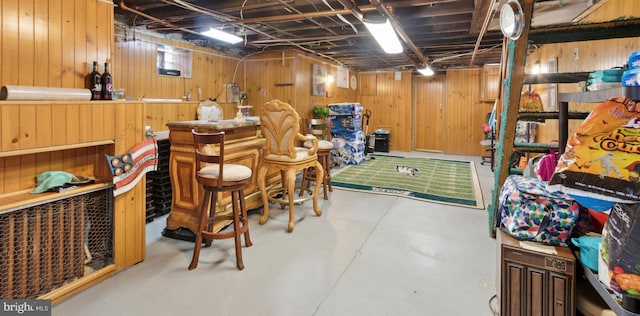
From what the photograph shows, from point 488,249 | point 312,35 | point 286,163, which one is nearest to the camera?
point 488,249

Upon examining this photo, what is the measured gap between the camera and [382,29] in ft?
12.8

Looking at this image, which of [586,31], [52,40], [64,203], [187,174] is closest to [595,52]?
[586,31]

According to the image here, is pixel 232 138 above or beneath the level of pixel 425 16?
beneath

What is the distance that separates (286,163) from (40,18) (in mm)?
2119

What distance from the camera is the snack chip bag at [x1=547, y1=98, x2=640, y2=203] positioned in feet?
3.05

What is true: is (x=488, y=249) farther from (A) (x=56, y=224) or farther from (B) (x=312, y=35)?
(B) (x=312, y=35)

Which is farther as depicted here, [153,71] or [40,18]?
[153,71]

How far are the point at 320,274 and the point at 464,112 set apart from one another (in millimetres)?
7864

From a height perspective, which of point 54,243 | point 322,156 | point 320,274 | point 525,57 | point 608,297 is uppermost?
point 525,57

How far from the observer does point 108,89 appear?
236 cm

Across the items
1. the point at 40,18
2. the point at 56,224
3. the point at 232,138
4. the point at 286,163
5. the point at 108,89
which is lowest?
the point at 56,224

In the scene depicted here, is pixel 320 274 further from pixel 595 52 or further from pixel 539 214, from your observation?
pixel 595 52

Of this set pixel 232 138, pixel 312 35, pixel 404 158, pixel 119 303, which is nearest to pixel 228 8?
pixel 232 138

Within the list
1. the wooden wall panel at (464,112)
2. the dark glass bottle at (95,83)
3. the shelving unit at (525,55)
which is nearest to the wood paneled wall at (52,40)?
the dark glass bottle at (95,83)
